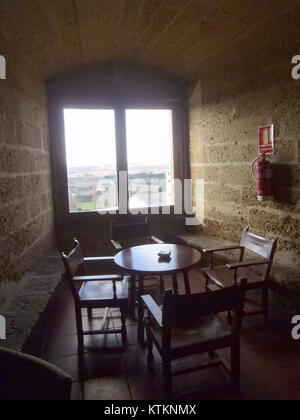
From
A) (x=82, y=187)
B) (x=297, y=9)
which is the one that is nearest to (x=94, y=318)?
(x=82, y=187)

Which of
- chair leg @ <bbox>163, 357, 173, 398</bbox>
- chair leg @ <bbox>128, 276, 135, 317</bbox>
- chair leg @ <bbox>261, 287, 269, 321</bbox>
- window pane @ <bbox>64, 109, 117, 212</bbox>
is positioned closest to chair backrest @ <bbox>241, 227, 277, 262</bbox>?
chair leg @ <bbox>261, 287, 269, 321</bbox>

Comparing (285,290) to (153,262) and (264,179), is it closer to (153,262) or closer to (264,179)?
(264,179)

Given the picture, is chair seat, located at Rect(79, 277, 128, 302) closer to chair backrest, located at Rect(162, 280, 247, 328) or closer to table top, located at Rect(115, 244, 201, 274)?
table top, located at Rect(115, 244, 201, 274)

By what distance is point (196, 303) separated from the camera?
1.62 meters

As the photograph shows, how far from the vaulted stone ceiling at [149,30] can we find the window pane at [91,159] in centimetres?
69

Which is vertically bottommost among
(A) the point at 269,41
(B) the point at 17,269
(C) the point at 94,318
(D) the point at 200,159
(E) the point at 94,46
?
(C) the point at 94,318

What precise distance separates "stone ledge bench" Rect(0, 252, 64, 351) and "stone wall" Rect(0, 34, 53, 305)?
99mm

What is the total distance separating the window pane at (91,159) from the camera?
4.15 meters

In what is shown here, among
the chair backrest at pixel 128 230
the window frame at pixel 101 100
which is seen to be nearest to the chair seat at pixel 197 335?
the chair backrest at pixel 128 230

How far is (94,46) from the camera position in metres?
3.38

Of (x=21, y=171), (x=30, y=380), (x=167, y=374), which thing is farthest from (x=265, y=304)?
(x=21, y=171)

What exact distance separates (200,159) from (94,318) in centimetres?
240

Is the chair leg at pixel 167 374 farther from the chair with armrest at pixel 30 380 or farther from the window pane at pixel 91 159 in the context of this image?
the window pane at pixel 91 159
